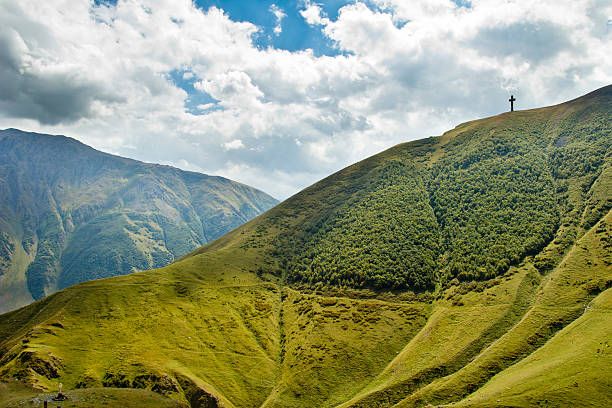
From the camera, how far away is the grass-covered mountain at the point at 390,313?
74.1 m

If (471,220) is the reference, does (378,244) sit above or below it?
below

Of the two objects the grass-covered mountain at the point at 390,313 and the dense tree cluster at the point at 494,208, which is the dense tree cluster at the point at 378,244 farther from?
the dense tree cluster at the point at 494,208

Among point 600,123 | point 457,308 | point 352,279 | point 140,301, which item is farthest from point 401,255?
point 600,123

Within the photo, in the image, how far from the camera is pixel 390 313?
112500 millimetres

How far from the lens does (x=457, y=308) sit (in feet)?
340

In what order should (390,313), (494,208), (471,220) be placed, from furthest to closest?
(494,208) < (471,220) < (390,313)

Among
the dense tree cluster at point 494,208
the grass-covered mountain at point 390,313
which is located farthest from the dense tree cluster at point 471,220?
the grass-covered mountain at point 390,313

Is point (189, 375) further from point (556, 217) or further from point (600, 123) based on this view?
point (600, 123)

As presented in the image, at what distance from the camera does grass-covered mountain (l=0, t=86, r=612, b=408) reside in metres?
74.1

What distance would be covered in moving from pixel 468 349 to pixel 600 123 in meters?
162

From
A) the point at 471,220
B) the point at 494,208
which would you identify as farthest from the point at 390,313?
the point at 494,208

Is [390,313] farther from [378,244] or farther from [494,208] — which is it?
[494,208]

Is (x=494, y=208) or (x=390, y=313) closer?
(x=390, y=313)

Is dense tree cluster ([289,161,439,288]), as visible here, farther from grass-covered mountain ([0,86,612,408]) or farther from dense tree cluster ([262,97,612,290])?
grass-covered mountain ([0,86,612,408])
